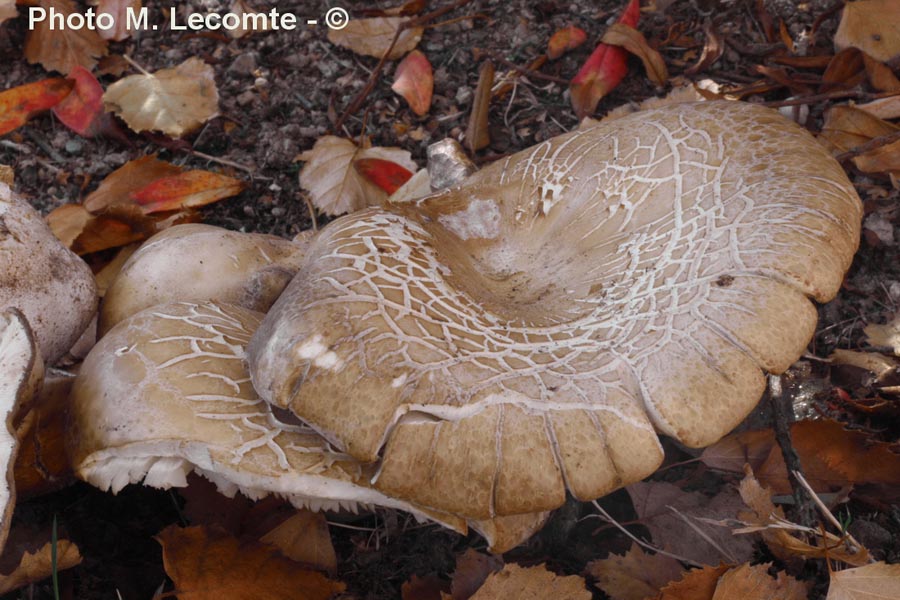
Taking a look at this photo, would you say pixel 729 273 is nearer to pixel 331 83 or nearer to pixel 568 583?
pixel 568 583

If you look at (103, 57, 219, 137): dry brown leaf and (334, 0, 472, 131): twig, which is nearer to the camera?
(103, 57, 219, 137): dry brown leaf

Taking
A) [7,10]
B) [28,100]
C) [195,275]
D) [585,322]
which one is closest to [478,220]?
[585,322]

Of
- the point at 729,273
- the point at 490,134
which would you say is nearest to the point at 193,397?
the point at 729,273

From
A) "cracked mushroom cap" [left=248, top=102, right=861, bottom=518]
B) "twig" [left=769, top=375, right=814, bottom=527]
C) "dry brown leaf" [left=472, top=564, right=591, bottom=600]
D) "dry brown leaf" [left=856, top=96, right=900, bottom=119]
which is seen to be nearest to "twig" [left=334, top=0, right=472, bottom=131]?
"cracked mushroom cap" [left=248, top=102, right=861, bottom=518]

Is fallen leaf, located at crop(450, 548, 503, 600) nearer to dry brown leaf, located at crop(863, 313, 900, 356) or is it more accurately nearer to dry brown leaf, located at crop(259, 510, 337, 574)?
dry brown leaf, located at crop(259, 510, 337, 574)

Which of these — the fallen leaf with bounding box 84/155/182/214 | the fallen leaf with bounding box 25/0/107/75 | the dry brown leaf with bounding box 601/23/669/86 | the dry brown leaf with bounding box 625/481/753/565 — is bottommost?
the dry brown leaf with bounding box 625/481/753/565

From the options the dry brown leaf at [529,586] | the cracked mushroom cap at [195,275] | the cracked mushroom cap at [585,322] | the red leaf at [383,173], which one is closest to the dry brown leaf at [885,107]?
the cracked mushroom cap at [585,322]

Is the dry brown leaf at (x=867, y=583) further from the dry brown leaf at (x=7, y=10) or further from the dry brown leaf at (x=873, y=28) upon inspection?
the dry brown leaf at (x=7, y=10)
